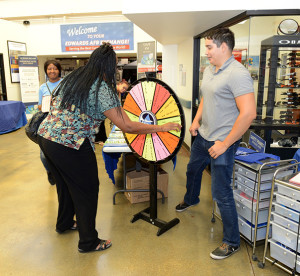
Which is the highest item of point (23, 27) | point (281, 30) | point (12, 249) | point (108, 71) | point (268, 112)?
point (23, 27)

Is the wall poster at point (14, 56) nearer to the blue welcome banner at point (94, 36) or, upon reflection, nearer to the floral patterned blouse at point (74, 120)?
the blue welcome banner at point (94, 36)

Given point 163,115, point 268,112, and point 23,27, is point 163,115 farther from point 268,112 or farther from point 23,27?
point 23,27

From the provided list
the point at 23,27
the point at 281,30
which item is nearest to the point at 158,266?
the point at 281,30

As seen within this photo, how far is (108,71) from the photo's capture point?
185 cm

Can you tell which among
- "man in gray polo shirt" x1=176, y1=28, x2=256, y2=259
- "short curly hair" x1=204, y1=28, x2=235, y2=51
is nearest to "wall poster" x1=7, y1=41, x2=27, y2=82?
"man in gray polo shirt" x1=176, y1=28, x2=256, y2=259

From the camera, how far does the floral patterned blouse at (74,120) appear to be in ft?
5.92

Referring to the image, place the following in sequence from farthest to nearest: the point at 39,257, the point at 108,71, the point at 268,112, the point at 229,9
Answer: the point at 268,112
the point at 229,9
the point at 39,257
the point at 108,71

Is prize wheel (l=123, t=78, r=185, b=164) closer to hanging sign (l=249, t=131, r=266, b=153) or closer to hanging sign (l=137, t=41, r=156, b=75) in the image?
hanging sign (l=249, t=131, r=266, b=153)

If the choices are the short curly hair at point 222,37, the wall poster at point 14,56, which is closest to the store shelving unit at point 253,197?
the short curly hair at point 222,37

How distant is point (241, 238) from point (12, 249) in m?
1.91

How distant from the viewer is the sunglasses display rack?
3.30m

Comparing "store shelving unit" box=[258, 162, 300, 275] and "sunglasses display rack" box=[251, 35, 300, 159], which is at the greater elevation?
"sunglasses display rack" box=[251, 35, 300, 159]

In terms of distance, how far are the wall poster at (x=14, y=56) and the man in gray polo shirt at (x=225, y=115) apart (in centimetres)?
861

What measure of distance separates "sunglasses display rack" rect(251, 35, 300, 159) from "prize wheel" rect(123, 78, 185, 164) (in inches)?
57.2
